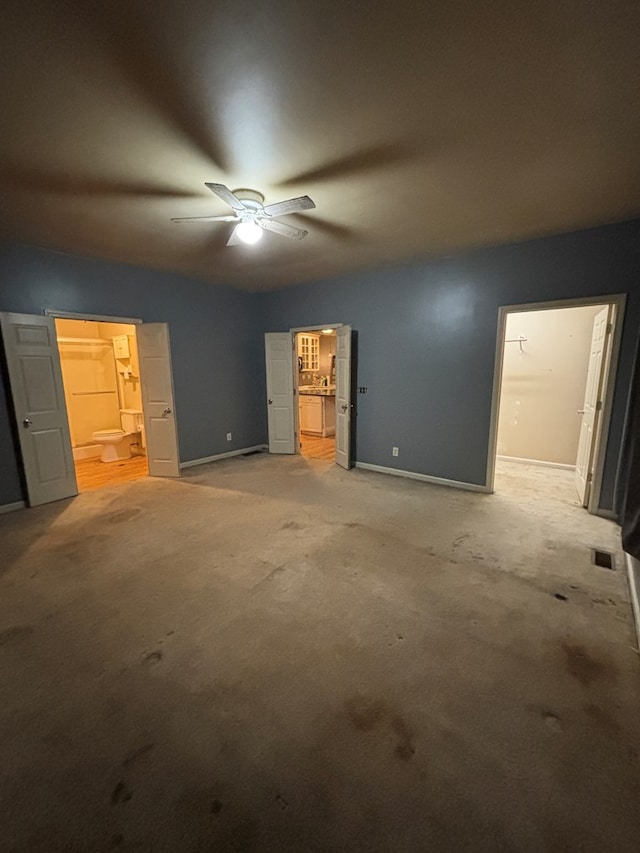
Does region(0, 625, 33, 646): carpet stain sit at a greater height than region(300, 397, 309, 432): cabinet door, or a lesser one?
lesser

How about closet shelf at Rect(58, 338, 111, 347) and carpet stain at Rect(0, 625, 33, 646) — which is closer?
carpet stain at Rect(0, 625, 33, 646)

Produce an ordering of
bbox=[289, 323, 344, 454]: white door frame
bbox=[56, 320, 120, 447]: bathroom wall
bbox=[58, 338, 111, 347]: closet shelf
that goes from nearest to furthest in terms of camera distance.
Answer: bbox=[289, 323, 344, 454]: white door frame < bbox=[58, 338, 111, 347]: closet shelf < bbox=[56, 320, 120, 447]: bathroom wall

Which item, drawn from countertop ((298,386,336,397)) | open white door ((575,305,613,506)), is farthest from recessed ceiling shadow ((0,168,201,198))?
countertop ((298,386,336,397))

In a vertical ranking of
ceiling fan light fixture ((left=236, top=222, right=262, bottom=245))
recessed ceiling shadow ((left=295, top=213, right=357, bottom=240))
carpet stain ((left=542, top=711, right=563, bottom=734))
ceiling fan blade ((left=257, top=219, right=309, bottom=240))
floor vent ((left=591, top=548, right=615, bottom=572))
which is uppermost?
recessed ceiling shadow ((left=295, top=213, right=357, bottom=240))

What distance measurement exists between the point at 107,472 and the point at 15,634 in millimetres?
3462

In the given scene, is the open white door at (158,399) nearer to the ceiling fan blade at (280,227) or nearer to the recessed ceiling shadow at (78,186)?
the recessed ceiling shadow at (78,186)

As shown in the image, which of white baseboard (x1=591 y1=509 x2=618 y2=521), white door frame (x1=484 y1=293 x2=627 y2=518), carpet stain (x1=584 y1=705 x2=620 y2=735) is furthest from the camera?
white baseboard (x1=591 y1=509 x2=618 y2=521)

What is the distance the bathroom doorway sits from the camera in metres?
5.52

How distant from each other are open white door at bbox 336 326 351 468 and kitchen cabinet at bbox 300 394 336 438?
228 cm

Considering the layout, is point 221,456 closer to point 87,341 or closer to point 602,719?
point 87,341

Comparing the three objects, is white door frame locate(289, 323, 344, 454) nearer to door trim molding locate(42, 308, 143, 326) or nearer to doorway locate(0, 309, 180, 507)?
doorway locate(0, 309, 180, 507)

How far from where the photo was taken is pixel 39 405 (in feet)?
12.1

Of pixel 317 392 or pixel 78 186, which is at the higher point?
pixel 78 186

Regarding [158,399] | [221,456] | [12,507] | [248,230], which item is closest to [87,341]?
[158,399]
